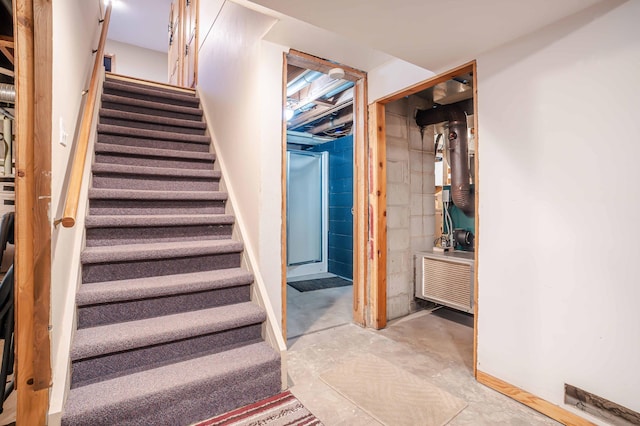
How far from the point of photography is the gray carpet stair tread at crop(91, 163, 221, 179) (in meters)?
2.50

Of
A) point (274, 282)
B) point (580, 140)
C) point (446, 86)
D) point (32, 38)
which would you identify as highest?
point (446, 86)

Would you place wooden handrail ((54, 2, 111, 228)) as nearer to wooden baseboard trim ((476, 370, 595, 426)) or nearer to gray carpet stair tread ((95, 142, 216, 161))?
gray carpet stair tread ((95, 142, 216, 161))

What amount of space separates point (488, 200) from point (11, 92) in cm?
361

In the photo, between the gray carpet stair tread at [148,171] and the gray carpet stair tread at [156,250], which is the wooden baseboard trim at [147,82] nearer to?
the gray carpet stair tread at [148,171]

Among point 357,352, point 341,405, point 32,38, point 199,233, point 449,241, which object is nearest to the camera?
point 32,38

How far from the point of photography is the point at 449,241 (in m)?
3.33

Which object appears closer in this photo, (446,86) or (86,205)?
(86,205)

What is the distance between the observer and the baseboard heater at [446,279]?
2.80m

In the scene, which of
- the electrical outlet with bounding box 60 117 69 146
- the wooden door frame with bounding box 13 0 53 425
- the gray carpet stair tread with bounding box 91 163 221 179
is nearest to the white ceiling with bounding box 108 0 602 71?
the wooden door frame with bounding box 13 0 53 425

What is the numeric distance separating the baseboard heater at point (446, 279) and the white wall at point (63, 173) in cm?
285

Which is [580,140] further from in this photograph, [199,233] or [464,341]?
[199,233]

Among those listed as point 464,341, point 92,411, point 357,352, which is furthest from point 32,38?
point 464,341

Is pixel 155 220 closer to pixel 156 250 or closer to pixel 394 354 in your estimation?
pixel 156 250

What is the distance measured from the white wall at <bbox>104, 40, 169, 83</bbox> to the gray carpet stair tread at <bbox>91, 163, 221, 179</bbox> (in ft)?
16.0
